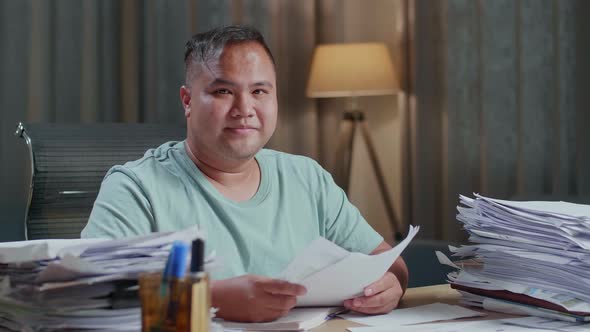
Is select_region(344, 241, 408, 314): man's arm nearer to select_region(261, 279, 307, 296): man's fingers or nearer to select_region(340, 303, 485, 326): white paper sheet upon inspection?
select_region(340, 303, 485, 326): white paper sheet

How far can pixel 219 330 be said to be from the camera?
97cm

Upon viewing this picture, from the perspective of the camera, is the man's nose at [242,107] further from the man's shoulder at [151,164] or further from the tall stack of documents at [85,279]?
the tall stack of documents at [85,279]

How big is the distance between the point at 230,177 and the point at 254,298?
432 mm

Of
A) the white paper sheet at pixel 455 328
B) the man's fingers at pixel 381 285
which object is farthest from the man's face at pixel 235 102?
the white paper sheet at pixel 455 328

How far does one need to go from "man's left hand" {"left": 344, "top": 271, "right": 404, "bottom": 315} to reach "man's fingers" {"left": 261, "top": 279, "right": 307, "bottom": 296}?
144 mm

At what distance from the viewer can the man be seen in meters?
1.38

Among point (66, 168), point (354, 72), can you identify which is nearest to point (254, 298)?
point (66, 168)

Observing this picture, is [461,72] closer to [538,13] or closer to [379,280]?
[538,13]

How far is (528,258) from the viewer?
1229 mm

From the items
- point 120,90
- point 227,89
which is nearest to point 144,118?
point 120,90

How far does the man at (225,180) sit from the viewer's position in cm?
138

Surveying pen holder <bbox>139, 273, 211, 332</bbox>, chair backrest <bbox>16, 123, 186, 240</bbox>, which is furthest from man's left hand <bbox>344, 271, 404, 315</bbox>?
chair backrest <bbox>16, 123, 186, 240</bbox>

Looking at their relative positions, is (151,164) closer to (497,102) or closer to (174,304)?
(174,304)

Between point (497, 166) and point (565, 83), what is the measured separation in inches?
16.2
